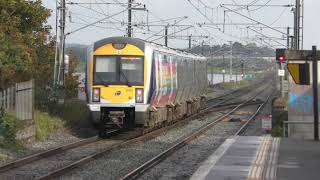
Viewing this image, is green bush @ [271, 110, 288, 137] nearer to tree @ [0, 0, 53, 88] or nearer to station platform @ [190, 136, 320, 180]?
station platform @ [190, 136, 320, 180]

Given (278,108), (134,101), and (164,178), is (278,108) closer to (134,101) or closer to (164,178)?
(134,101)

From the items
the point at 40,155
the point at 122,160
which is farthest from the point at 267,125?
the point at 40,155

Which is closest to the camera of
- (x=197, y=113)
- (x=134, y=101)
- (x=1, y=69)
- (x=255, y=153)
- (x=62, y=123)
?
(x=255, y=153)

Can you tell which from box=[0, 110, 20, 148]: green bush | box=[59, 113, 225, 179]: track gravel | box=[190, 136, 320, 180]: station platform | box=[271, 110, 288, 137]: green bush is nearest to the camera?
box=[190, 136, 320, 180]: station platform

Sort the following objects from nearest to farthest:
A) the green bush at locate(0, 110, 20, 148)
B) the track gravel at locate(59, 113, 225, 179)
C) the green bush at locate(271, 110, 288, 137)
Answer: the track gravel at locate(59, 113, 225, 179), the green bush at locate(0, 110, 20, 148), the green bush at locate(271, 110, 288, 137)

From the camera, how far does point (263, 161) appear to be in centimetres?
1330

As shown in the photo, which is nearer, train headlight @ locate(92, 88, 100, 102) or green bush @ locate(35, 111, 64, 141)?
green bush @ locate(35, 111, 64, 141)

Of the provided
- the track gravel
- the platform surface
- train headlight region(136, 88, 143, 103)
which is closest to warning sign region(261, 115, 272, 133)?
the track gravel

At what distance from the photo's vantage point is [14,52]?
18.7 metres

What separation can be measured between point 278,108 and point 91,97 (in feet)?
31.5

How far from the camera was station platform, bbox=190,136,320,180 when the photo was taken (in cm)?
1130

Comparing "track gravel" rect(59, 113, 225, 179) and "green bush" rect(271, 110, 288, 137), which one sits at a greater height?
"green bush" rect(271, 110, 288, 137)

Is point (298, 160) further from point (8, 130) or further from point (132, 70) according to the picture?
point (132, 70)

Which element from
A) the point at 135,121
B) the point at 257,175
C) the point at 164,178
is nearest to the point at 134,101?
the point at 135,121
